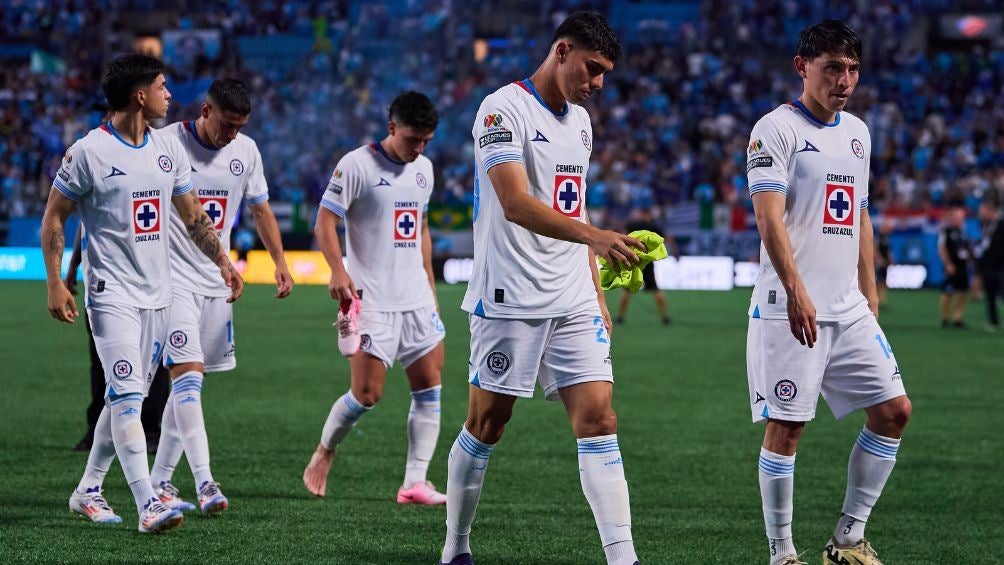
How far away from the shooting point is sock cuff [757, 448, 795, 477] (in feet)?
18.2

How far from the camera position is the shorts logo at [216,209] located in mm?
7562

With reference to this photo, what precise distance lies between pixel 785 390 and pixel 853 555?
831 millimetres

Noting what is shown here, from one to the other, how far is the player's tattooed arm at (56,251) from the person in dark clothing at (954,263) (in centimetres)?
1735

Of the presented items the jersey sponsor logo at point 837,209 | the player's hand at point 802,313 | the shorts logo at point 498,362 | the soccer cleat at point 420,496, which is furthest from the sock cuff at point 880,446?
the soccer cleat at point 420,496

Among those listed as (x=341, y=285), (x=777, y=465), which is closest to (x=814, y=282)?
(x=777, y=465)

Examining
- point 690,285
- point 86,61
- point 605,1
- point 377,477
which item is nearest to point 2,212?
point 86,61

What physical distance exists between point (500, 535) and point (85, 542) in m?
2.03

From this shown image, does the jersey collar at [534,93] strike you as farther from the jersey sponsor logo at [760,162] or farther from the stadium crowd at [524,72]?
the stadium crowd at [524,72]

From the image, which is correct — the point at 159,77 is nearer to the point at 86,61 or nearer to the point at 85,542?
the point at 85,542

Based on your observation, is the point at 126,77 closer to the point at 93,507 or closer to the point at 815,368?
the point at 93,507

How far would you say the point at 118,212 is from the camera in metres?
6.42

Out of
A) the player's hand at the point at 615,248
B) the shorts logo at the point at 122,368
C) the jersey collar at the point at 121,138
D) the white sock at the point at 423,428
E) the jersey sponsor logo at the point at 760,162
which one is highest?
the jersey collar at the point at 121,138

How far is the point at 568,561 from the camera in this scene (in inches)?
237

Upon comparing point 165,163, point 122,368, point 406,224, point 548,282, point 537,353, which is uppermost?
point 165,163
